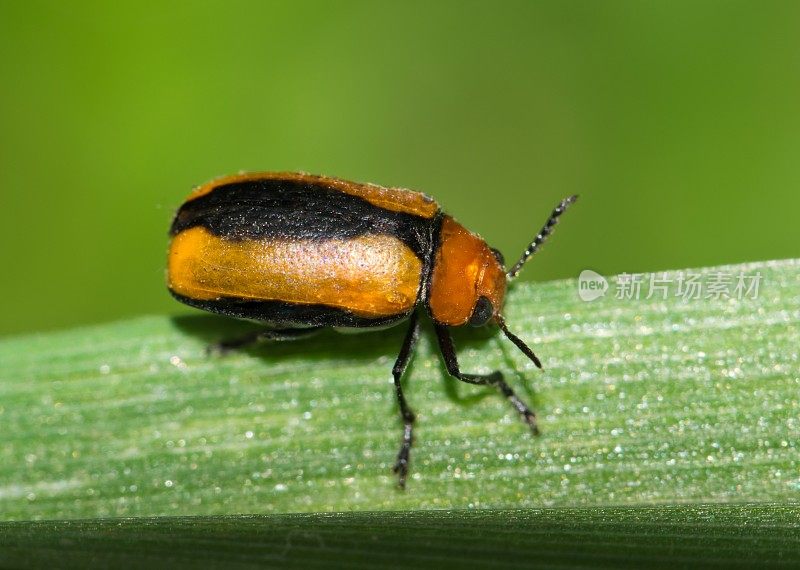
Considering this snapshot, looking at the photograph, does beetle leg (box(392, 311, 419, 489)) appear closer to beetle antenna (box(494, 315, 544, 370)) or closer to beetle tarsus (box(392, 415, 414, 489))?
beetle tarsus (box(392, 415, 414, 489))

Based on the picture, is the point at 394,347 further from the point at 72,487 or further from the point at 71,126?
the point at 71,126

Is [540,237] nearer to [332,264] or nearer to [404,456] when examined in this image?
[332,264]

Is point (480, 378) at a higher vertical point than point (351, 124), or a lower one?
lower

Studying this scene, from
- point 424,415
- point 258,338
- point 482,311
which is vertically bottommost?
point 424,415

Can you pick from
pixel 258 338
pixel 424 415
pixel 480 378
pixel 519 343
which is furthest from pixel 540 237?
pixel 258 338

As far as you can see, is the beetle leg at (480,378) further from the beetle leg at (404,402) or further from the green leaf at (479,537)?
the green leaf at (479,537)

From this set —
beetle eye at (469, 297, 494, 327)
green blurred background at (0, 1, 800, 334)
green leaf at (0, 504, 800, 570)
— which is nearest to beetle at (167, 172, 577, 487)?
beetle eye at (469, 297, 494, 327)

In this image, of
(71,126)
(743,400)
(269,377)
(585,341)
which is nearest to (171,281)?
(269,377)

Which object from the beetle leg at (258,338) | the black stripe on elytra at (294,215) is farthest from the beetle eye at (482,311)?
the beetle leg at (258,338)
